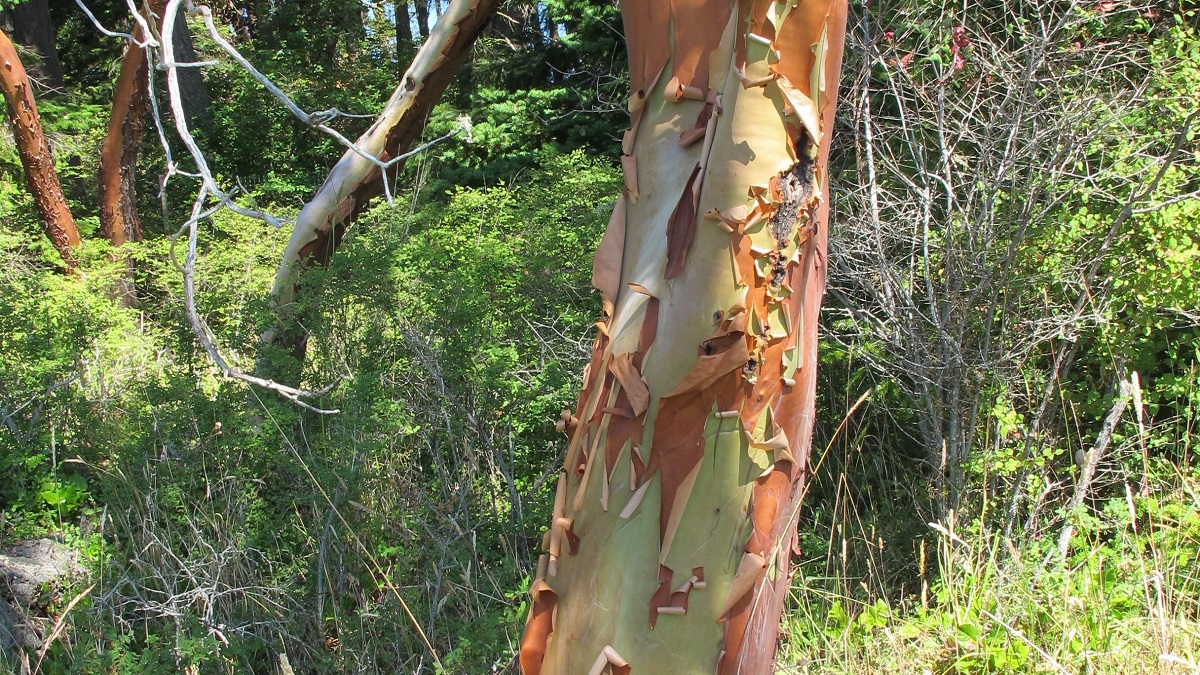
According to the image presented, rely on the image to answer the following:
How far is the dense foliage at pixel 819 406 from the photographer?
3.48 m

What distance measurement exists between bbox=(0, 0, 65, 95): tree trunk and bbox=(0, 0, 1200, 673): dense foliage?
8.76 metres

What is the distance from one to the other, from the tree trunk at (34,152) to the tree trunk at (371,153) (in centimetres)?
440

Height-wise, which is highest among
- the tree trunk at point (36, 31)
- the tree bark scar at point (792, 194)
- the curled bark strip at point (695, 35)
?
the tree trunk at point (36, 31)

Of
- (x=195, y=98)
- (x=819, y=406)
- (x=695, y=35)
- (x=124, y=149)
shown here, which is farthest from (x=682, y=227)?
(x=195, y=98)

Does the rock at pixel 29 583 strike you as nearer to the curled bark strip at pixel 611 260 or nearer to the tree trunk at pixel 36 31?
the curled bark strip at pixel 611 260

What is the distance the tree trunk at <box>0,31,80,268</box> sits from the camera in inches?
295

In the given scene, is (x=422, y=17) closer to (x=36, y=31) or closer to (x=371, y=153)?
(x=36, y=31)

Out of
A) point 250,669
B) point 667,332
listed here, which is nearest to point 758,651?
point 667,332

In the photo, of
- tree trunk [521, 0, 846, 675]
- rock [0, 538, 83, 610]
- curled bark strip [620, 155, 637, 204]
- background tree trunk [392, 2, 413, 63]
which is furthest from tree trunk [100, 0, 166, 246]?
tree trunk [521, 0, 846, 675]

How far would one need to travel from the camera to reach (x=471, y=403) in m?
4.17

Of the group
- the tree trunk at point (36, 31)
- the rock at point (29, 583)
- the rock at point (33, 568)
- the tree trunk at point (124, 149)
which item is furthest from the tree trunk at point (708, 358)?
the tree trunk at point (36, 31)

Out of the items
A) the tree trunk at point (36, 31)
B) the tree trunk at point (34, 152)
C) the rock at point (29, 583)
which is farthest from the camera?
the tree trunk at point (36, 31)

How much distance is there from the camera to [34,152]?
7820 mm

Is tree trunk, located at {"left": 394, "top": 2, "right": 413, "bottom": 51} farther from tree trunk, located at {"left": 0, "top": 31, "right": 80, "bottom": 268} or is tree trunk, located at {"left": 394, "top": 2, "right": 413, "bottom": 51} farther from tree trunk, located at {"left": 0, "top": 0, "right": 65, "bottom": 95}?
tree trunk, located at {"left": 0, "top": 31, "right": 80, "bottom": 268}
